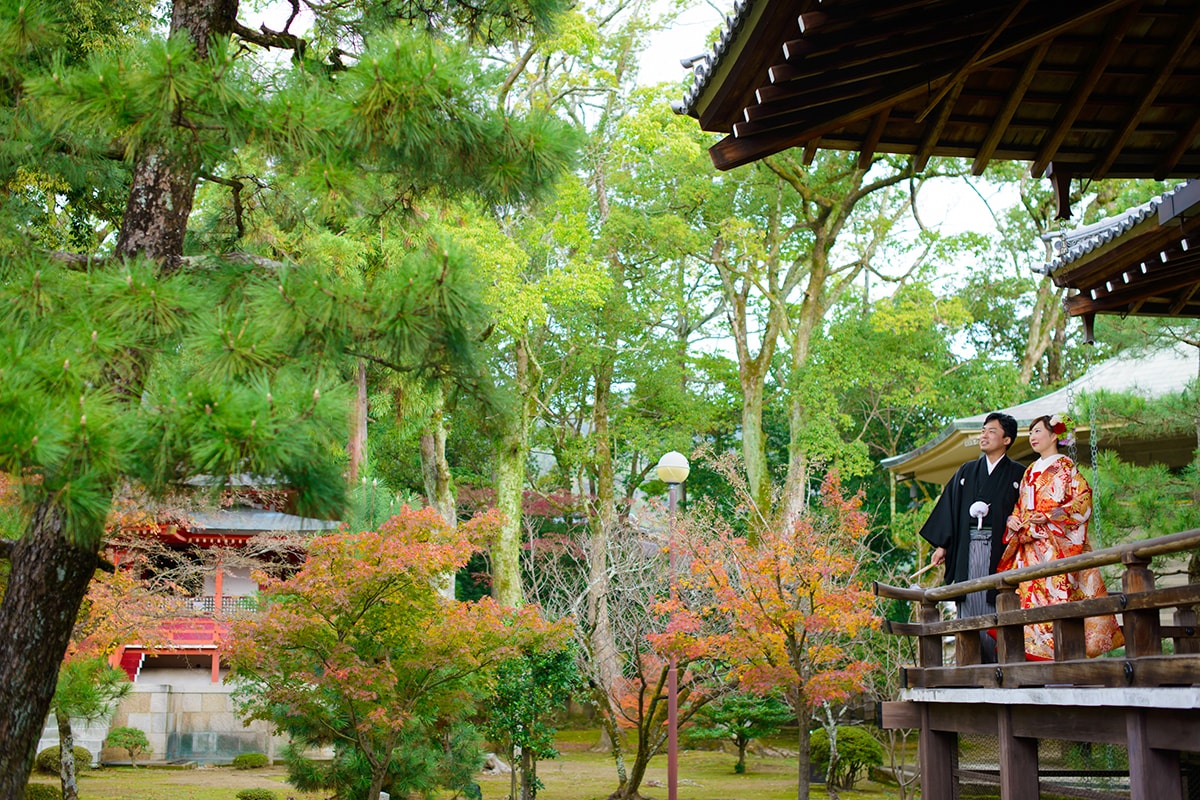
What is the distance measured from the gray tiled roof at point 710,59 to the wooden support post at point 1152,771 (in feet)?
8.31

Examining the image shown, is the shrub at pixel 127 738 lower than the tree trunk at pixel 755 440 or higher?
→ lower

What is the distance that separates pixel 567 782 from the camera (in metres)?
14.9

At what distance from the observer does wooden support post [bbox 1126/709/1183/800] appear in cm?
351

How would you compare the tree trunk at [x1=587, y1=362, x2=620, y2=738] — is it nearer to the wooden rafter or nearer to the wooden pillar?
the wooden pillar

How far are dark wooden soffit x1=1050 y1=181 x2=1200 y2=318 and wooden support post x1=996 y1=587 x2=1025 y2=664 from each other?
56.3 inches

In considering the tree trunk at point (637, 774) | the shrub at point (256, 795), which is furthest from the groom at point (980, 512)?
the shrub at point (256, 795)

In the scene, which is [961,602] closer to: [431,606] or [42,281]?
[42,281]

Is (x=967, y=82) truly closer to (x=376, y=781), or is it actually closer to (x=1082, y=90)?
(x=1082, y=90)

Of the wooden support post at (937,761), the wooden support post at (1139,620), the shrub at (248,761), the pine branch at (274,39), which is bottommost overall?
the shrub at (248,761)

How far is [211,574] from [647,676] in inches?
357

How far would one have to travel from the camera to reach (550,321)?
21922 millimetres

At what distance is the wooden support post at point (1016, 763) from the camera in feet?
14.2

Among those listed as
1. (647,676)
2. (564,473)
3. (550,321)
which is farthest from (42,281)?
(564,473)

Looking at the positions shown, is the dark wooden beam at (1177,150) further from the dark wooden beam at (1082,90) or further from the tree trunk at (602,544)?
the tree trunk at (602,544)
